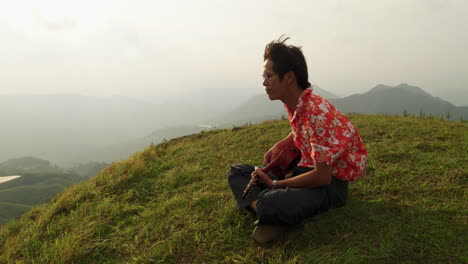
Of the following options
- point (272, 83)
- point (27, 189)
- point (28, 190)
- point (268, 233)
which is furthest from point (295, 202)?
point (27, 189)

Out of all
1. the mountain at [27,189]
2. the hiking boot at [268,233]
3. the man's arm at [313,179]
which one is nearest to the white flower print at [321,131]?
the man's arm at [313,179]

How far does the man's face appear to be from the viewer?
2932mm

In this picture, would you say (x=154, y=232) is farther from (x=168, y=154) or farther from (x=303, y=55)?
(x=168, y=154)

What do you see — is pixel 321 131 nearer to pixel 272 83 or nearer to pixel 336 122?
pixel 336 122

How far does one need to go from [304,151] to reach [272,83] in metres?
0.92

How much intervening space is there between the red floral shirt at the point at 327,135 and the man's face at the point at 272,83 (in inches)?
9.0

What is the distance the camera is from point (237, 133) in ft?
29.3

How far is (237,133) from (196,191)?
164 inches

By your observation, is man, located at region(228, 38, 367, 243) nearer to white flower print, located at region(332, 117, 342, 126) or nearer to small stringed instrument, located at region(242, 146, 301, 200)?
white flower print, located at region(332, 117, 342, 126)

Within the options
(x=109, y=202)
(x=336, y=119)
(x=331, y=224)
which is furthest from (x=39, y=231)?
(x=336, y=119)

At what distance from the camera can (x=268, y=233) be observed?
3066mm

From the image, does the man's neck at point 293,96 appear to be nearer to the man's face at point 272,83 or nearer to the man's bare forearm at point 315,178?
the man's face at point 272,83

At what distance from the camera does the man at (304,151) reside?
8.84 feet

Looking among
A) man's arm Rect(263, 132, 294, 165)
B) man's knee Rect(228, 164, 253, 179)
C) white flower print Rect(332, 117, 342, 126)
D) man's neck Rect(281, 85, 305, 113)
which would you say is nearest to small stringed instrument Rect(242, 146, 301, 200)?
man's arm Rect(263, 132, 294, 165)
